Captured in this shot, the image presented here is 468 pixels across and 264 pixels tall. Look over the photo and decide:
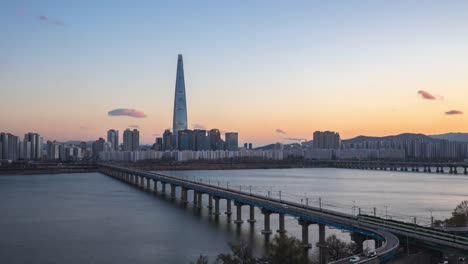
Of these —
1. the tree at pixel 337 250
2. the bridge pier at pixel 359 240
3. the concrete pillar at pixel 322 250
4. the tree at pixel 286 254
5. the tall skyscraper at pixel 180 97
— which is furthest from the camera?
the tall skyscraper at pixel 180 97

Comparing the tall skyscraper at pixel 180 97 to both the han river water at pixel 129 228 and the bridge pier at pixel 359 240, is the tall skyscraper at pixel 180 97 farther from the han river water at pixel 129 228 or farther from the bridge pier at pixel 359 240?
the bridge pier at pixel 359 240

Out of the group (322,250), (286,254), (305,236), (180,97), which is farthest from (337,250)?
(180,97)

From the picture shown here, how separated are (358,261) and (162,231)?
1708 centimetres

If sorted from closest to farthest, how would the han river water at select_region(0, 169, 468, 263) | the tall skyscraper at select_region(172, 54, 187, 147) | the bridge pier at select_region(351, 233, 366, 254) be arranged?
1. the bridge pier at select_region(351, 233, 366, 254)
2. the han river water at select_region(0, 169, 468, 263)
3. the tall skyscraper at select_region(172, 54, 187, 147)

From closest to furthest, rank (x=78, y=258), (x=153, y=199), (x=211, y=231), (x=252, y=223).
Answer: (x=78, y=258)
(x=211, y=231)
(x=252, y=223)
(x=153, y=199)

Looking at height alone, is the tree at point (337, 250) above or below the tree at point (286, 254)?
below

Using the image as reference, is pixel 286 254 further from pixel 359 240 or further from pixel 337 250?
pixel 359 240

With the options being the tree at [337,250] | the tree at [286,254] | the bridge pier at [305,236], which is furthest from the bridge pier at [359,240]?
the tree at [286,254]

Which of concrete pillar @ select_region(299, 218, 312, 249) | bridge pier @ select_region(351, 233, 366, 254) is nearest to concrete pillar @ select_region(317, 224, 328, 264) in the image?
concrete pillar @ select_region(299, 218, 312, 249)

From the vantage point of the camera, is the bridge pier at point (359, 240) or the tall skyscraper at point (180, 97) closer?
the bridge pier at point (359, 240)

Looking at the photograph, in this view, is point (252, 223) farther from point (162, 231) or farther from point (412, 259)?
point (412, 259)

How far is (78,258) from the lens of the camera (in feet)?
71.8

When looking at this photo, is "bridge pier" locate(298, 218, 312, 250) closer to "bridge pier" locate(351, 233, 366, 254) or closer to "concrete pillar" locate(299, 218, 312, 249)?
"concrete pillar" locate(299, 218, 312, 249)

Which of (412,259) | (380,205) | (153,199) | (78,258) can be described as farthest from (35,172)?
(412,259)
